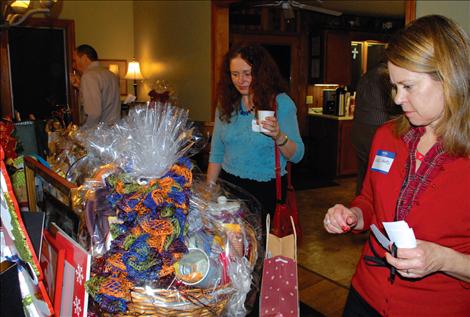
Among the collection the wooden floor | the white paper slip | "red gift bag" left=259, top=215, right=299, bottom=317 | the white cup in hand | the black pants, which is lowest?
the wooden floor

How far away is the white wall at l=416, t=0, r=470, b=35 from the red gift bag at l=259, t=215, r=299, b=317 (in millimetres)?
2275

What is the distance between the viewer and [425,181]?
123 centimetres

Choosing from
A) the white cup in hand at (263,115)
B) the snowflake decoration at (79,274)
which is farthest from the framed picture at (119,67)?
the snowflake decoration at (79,274)

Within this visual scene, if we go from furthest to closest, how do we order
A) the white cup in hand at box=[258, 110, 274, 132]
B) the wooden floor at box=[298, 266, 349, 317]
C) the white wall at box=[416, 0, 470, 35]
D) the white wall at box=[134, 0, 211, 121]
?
the white wall at box=[134, 0, 211, 121] → the wooden floor at box=[298, 266, 349, 317] → the white wall at box=[416, 0, 470, 35] → the white cup in hand at box=[258, 110, 274, 132]

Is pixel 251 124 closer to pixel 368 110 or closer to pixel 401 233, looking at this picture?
pixel 401 233

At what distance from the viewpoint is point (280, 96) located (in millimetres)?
2330

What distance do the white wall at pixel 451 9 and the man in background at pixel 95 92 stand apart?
286cm

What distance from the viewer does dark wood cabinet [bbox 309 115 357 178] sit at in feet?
22.9

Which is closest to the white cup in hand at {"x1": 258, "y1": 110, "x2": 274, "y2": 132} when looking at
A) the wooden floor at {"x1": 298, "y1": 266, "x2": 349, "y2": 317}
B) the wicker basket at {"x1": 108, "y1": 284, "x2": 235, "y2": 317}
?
the wicker basket at {"x1": 108, "y1": 284, "x2": 235, "y2": 317}

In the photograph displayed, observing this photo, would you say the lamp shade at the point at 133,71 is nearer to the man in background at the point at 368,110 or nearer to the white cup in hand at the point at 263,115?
the man in background at the point at 368,110

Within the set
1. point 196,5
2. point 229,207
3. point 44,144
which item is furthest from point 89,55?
point 229,207

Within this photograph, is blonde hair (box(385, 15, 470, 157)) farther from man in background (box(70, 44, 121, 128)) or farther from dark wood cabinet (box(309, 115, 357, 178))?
dark wood cabinet (box(309, 115, 357, 178))

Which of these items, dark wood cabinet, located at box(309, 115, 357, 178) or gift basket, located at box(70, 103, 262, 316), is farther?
dark wood cabinet, located at box(309, 115, 357, 178)

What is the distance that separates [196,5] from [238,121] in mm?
3745
